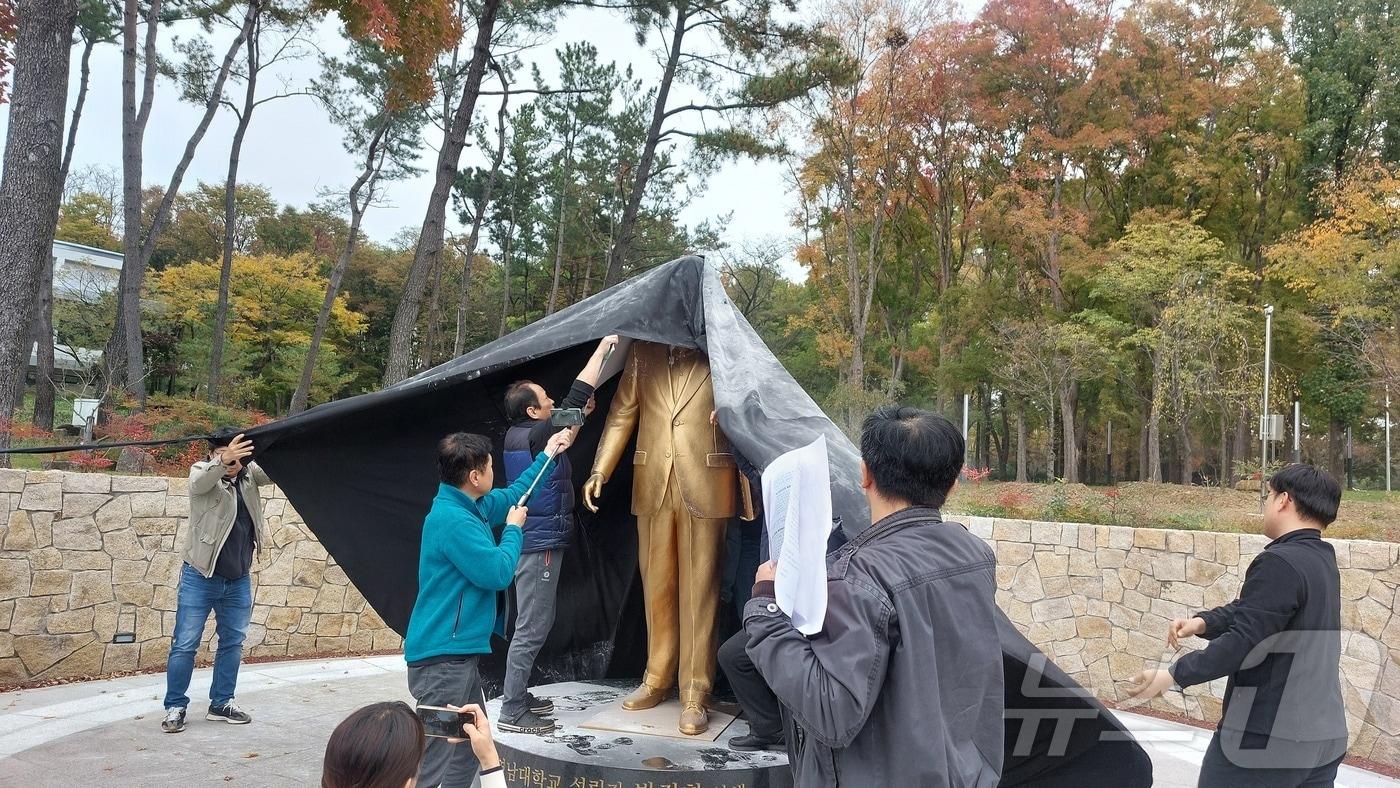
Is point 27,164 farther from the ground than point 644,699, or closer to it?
farther from the ground

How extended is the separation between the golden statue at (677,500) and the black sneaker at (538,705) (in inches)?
14.1

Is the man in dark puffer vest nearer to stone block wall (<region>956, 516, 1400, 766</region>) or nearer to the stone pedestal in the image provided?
the stone pedestal

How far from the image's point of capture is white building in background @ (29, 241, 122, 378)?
766 inches

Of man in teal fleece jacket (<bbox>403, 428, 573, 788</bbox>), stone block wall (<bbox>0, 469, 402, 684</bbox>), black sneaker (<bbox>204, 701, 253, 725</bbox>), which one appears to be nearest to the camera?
man in teal fleece jacket (<bbox>403, 428, 573, 788</bbox>)

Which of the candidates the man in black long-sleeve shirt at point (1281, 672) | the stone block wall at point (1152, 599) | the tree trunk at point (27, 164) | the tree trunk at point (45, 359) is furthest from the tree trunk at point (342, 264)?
the man in black long-sleeve shirt at point (1281, 672)

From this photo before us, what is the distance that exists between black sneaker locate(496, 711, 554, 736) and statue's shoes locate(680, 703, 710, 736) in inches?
21.8

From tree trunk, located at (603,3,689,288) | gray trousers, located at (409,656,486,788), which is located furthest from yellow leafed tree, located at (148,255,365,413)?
gray trousers, located at (409,656,486,788)

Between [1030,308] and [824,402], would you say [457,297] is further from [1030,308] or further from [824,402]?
[1030,308]

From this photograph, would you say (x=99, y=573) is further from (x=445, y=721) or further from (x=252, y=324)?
(x=252, y=324)

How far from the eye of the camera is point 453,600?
304cm

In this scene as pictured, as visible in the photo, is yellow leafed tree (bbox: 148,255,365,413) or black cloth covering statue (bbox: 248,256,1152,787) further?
yellow leafed tree (bbox: 148,255,365,413)

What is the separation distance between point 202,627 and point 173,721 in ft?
1.72

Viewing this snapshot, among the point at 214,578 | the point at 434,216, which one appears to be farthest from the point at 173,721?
the point at 434,216

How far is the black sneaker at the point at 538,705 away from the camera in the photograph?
3842mm
